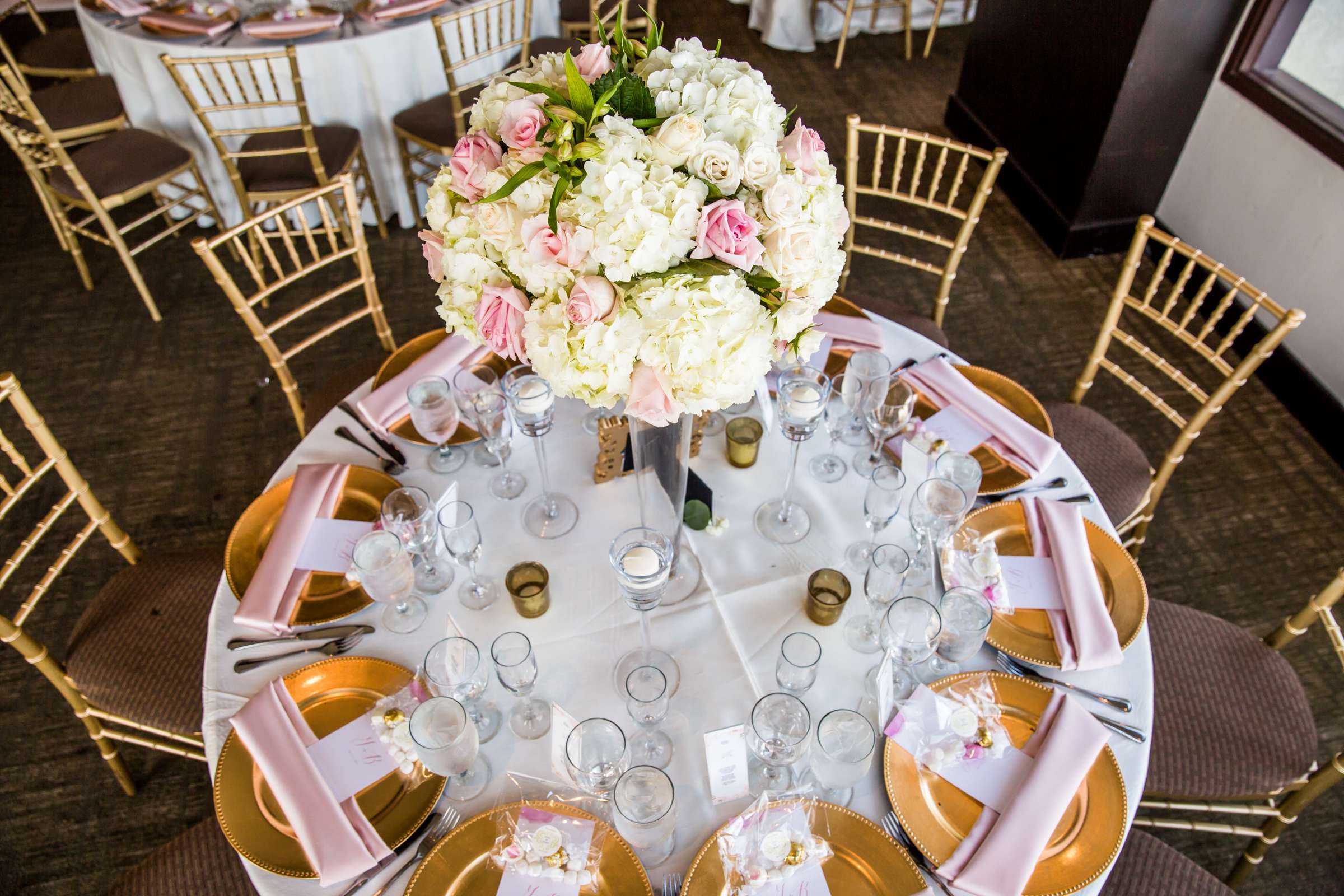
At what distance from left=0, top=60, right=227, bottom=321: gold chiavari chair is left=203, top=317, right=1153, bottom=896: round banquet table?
2067 mm

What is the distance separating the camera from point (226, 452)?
3.08 meters

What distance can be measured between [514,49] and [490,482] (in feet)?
9.31

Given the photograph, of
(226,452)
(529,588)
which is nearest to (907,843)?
(529,588)

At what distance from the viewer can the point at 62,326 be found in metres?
3.54

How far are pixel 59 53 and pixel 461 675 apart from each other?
445 centimetres

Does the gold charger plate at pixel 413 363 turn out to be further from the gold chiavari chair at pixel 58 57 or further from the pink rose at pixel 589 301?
the gold chiavari chair at pixel 58 57

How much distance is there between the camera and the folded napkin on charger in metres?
1.87

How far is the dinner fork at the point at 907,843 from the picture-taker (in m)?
1.29

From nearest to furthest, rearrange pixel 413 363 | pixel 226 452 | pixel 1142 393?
pixel 413 363, pixel 1142 393, pixel 226 452

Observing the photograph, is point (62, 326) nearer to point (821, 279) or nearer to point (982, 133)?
point (821, 279)

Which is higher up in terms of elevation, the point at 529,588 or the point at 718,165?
the point at 718,165

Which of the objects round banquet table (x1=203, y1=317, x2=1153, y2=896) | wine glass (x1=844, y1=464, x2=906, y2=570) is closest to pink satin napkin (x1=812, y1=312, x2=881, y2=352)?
round banquet table (x1=203, y1=317, x2=1153, y2=896)

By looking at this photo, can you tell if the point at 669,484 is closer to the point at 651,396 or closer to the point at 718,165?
the point at 651,396

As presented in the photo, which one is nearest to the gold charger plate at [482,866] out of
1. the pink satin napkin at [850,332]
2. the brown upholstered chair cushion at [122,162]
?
the pink satin napkin at [850,332]
